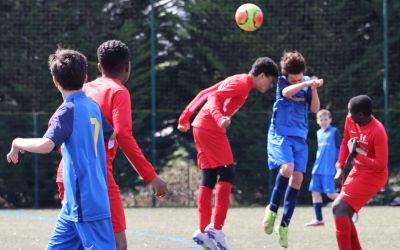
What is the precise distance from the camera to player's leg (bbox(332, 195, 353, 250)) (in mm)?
7172

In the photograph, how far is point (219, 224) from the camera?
27.2 ft

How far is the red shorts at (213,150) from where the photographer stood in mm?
8406

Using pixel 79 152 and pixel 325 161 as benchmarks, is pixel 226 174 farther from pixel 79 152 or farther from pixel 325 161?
pixel 325 161

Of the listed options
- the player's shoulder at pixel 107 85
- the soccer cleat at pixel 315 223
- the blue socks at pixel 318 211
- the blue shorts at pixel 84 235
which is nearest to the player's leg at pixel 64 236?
the blue shorts at pixel 84 235

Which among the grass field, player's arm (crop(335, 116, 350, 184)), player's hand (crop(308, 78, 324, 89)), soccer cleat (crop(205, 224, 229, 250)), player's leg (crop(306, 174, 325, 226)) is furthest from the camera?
player's leg (crop(306, 174, 325, 226))

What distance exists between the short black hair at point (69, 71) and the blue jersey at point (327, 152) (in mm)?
8001

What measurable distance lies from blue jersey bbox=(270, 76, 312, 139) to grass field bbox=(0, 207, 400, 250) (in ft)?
3.93

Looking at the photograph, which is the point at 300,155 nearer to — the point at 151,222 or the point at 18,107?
the point at 151,222

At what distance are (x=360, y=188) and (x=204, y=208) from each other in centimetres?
170

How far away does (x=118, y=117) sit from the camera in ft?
18.5

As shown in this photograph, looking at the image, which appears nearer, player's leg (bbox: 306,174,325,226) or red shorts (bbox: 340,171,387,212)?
red shorts (bbox: 340,171,387,212)

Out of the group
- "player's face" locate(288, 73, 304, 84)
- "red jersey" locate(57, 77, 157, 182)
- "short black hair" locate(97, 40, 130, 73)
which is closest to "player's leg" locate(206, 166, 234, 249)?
"player's face" locate(288, 73, 304, 84)

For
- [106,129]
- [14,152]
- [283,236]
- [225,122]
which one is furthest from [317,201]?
[14,152]

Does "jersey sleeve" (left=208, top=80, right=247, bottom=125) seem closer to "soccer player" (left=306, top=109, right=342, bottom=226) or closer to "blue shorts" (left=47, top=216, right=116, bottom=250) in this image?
"blue shorts" (left=47, top=216, right=116, bottom=250)
